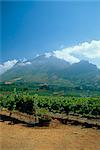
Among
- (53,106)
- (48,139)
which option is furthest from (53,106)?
(48,139)

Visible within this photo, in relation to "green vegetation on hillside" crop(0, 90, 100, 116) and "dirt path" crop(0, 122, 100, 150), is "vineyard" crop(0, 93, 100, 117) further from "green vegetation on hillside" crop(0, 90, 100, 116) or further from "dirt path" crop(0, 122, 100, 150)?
"dirt path" crop(0, 122, 100, 150)

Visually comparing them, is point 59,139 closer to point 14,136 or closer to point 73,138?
point 73,138

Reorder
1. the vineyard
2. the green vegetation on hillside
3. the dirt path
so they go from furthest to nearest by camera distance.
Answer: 1. the green vegetation on hillside
2. the vineyard
3. the dirt path

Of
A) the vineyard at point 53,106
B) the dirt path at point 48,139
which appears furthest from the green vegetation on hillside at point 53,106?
the dirt path at point 48,139

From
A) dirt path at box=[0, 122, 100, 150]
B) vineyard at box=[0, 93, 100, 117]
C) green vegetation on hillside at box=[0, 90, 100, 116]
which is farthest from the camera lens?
green vegetation on hillside at box=[0, 90, 100, 116]

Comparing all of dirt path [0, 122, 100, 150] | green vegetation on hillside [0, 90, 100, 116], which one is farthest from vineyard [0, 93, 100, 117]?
dirt path [0, 122, 100, 150]

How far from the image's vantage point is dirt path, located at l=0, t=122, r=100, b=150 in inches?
822

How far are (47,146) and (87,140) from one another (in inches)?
147

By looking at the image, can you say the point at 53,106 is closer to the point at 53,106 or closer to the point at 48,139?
the point at 53,106

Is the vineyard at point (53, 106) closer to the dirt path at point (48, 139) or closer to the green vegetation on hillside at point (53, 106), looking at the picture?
the green vegetation on hillside at point (53, 106)

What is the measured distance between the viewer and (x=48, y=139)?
23562 millimetres

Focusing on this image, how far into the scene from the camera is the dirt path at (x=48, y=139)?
68.5ft

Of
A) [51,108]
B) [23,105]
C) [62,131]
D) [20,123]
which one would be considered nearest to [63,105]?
[51,108]

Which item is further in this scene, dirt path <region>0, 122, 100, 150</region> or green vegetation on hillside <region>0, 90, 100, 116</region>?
green vegetation on hillside <region>0, 90, 100, 116</region>
